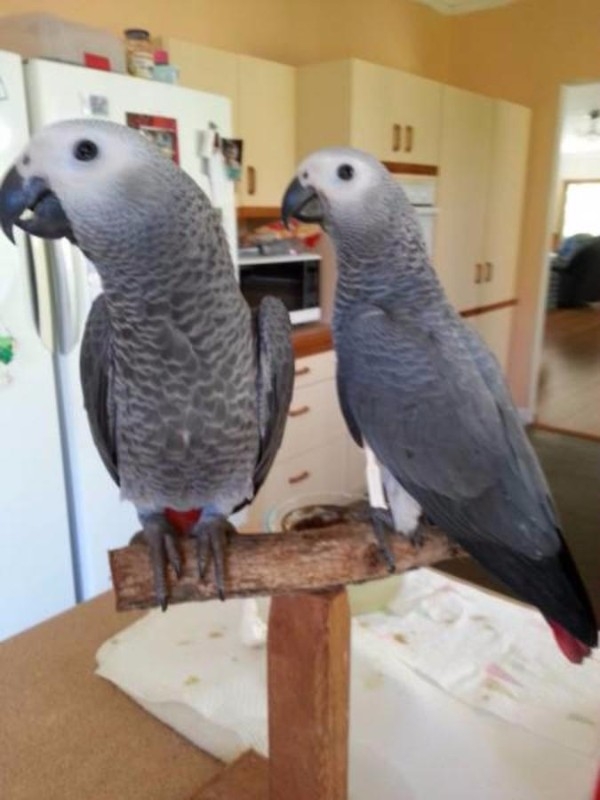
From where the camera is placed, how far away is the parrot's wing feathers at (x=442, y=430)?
1.99ft

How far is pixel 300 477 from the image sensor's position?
2.49 m

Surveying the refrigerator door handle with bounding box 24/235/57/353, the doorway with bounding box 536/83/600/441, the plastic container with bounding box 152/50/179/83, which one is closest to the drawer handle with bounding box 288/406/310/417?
the refrigerator door handle with bounding box 24/235/57/353

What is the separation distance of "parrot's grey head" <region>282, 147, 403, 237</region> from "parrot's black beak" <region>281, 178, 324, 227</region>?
0.03 ft

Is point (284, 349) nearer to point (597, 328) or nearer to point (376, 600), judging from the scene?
point (376, 600)

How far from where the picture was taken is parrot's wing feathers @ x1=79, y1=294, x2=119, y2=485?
658 mm

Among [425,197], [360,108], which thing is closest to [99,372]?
[360,108]

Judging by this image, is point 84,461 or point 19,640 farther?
point 84,461

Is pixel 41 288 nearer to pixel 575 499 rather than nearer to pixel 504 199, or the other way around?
pixel 575 499

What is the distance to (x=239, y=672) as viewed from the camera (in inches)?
31.1

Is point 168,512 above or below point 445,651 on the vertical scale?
above

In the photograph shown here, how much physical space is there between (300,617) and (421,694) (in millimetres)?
293

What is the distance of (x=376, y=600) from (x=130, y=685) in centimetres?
34

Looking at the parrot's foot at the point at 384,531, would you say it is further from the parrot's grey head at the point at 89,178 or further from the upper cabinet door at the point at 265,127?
the upper cabinet door at the point at 265,127

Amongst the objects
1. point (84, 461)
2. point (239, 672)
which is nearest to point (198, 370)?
point (239, 672)
